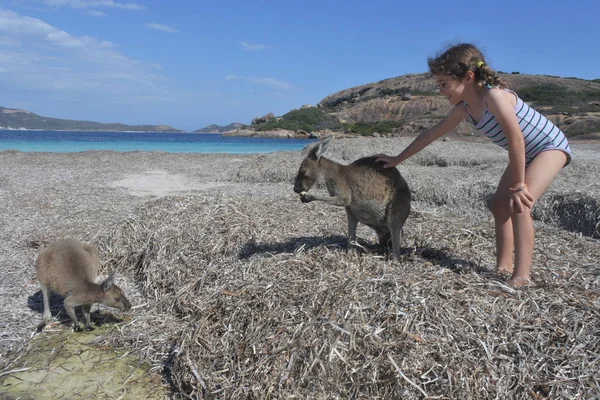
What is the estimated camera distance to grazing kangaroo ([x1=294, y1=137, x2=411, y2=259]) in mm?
4859

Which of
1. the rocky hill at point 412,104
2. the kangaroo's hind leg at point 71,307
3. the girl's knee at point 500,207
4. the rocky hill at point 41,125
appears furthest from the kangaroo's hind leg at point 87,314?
the rocky hill at point 41,125

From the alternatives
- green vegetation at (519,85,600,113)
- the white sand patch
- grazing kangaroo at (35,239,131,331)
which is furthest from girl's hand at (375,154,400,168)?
green vegetation at (519,85,600,113)

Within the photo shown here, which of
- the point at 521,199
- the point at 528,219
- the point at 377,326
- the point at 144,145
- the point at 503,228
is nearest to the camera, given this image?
the point at 377,326

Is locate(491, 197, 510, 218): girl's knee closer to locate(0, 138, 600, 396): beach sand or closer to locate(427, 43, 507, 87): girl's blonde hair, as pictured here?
locate(427, 43, 507, 87): girl's blonde hair

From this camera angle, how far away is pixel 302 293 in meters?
4.12

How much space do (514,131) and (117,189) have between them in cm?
1107

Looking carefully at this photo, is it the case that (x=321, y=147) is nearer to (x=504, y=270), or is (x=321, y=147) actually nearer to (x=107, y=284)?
(x=504, y=270)

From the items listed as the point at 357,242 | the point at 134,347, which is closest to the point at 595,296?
the point at 357,242

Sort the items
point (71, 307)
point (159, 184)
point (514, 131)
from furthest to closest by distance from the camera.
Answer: point (159, 184) → point (71, 307) → point (514, 131)

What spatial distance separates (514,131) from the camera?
3922 mm

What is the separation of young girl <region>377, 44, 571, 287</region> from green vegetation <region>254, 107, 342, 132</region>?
72.6m

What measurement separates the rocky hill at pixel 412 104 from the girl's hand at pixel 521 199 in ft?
114

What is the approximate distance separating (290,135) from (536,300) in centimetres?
7853

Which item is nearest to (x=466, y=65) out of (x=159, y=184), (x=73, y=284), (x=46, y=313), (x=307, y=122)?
(x=73, y=284)
